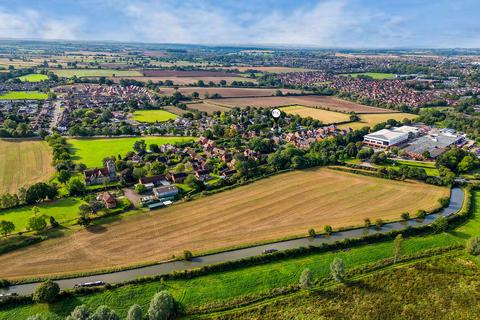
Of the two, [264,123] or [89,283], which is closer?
[89,283]

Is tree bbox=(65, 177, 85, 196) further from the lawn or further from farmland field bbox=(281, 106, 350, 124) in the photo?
farmland field bbox=(281, 106, 350, 124)

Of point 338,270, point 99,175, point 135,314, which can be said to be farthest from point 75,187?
point 338,270

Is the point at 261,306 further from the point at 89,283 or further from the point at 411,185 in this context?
the point at 411,185

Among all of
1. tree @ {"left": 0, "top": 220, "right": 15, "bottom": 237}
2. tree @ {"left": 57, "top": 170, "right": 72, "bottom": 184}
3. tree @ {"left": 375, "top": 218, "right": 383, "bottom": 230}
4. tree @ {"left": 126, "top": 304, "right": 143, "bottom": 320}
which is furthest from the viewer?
tree @ {"left": 57, "top": 170, "right": 72, "bottom": 184}

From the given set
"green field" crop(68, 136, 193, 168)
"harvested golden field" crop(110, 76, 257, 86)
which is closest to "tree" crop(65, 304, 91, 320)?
"green field" crop(68, 136, 193, 168)

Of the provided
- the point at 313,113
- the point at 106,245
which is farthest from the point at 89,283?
the point at 313,113
